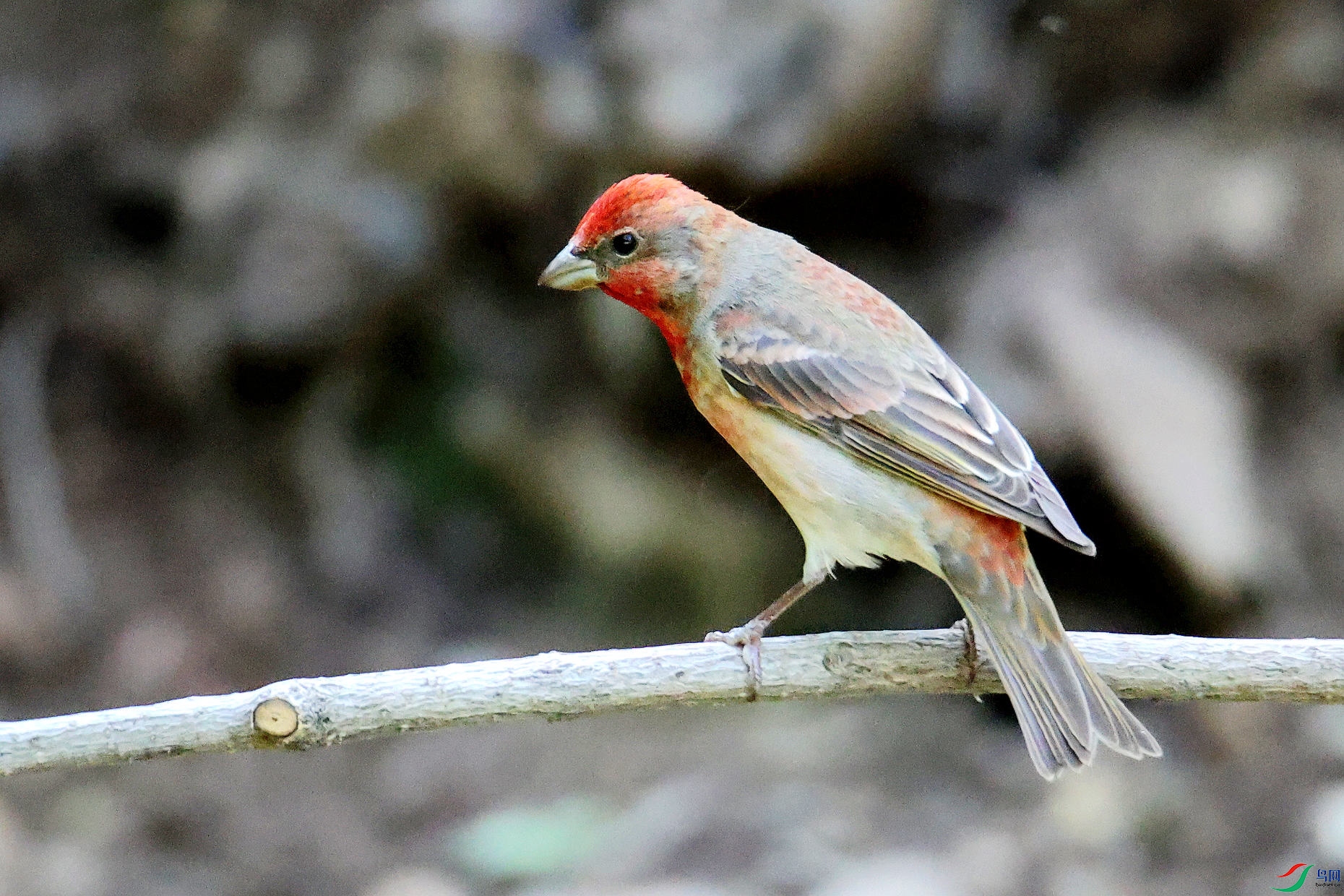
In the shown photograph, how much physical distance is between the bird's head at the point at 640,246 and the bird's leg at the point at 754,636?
97cm

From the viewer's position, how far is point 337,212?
24.7ft

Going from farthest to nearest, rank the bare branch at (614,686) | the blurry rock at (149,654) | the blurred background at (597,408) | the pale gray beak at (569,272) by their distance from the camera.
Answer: the blurry rock at (149,654) → the blurred background at (597,408) → the pale gray beak at (569,272) → the bare branch at (614,686)

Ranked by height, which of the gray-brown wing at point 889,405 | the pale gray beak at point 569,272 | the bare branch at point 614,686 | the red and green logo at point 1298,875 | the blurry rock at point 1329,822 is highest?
the pale gray beak at point 569,272

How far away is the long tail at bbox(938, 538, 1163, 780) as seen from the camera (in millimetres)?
3660

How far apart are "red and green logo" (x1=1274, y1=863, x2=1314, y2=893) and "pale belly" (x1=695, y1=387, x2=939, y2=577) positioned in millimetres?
2441

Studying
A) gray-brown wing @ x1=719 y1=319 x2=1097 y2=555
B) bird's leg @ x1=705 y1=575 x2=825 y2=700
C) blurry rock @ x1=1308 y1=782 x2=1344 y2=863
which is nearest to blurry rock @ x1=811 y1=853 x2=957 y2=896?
blurry rock @ x1=1308 y1=782 x2=1344 y2=863

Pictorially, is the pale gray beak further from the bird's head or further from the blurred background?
the blurred background

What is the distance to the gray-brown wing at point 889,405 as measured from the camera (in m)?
4.09

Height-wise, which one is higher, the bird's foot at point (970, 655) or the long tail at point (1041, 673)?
the long tail at point (1041, 673)

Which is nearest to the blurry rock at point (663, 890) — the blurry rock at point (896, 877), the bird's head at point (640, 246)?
the blurry rock at point (896, 877)

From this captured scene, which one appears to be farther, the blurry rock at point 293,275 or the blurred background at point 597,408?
the blurry rock at point 293,275

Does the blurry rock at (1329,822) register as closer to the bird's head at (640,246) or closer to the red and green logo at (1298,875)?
the red and green logo at (1298,875)

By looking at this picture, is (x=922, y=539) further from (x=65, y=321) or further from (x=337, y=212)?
(x=65, y=321)

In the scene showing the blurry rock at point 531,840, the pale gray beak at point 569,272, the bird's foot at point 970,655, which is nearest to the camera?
the bird's foot at point 970,655
